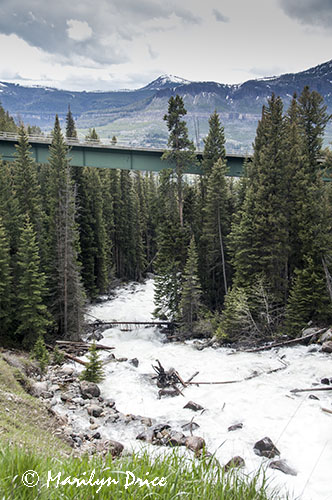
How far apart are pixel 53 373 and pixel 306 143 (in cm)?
2480

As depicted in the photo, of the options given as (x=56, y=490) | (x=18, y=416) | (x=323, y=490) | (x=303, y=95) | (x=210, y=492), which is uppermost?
(x=303, y=95)

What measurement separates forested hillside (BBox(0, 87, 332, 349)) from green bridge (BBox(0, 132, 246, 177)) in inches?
99.1

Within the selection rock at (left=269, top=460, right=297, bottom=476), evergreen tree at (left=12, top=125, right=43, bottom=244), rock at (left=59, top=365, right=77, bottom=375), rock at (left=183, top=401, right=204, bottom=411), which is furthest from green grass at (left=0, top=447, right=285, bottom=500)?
evergreen tree at (left=12, top=125, right=43, bottom=244)

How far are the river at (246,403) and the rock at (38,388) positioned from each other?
2.77 meters

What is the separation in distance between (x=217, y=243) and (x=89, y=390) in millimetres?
19095

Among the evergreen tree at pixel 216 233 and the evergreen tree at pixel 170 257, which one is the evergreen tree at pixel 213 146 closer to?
the evergreen tree at pixel 216 233

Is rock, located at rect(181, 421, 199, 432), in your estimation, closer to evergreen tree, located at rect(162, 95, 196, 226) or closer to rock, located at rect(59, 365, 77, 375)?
rock, located at rect(59, 365, 77, 375)

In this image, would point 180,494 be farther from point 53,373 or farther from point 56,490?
point 53,373

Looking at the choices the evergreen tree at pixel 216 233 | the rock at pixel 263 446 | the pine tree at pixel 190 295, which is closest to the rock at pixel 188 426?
the rock at pixel 263 446

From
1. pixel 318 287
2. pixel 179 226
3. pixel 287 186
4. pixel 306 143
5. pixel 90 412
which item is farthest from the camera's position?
pixel 179 226

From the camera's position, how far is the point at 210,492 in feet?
7.09

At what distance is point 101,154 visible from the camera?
1400 inches

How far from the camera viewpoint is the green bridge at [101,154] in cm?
3500

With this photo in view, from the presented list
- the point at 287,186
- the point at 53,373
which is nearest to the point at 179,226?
the point at 287,186
